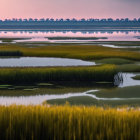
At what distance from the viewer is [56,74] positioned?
18.8 m

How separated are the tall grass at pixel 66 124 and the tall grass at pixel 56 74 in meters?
9.29

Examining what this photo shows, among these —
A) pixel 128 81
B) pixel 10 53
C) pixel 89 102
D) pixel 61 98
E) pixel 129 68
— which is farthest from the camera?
pixel 10 53

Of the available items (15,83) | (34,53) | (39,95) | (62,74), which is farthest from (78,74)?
(34,53)

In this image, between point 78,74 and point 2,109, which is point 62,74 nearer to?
point 78,74

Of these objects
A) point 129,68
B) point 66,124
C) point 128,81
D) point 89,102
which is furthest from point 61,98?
point 129,68

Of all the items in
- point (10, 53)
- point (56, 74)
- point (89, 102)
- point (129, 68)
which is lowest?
point (89, 102)

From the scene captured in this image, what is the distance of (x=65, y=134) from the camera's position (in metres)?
7.64

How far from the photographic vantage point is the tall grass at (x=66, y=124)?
766cm

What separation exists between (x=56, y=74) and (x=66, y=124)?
1065 centimetres

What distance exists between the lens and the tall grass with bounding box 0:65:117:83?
59.3 ft

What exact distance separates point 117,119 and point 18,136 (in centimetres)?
202

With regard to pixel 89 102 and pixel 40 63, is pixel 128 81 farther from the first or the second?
pixel 40 63

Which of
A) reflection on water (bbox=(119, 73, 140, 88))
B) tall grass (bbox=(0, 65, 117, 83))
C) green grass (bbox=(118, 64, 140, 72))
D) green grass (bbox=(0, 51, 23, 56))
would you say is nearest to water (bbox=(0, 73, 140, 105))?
reflection on water (bbox=(119, 73, 140, 88))

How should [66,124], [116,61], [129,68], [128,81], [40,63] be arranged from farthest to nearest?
[40,63] → [116,61] → [129,68] → [128,81] → [66,124]
